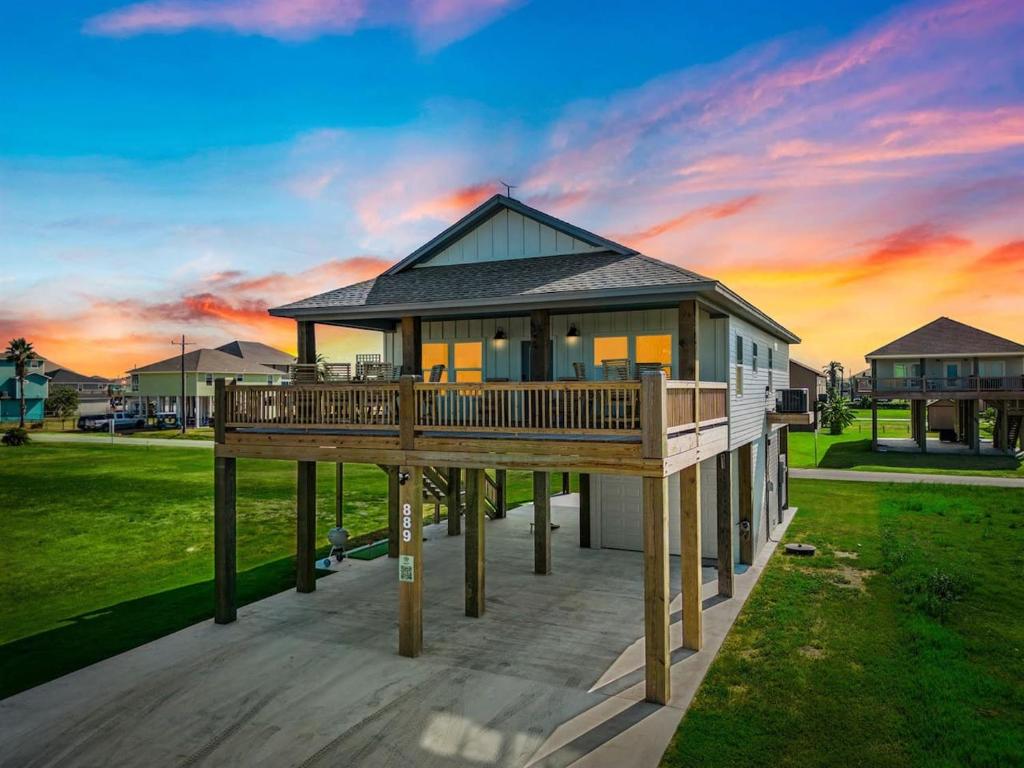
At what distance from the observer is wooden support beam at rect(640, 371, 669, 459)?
8969 mm

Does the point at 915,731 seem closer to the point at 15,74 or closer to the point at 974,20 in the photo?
the point at 974,20

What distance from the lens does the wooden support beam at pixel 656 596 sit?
9.01 meters

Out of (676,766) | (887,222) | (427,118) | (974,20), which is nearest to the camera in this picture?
(676,766)

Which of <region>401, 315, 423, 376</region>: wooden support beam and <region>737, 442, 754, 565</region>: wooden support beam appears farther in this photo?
<region>737, 442, 754, 565</region>: wooden support beam

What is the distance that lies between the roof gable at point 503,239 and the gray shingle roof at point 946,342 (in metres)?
36.6

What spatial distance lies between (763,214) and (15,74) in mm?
25191

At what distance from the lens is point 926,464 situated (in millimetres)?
34469

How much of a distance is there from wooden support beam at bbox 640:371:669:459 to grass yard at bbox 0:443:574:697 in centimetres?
979

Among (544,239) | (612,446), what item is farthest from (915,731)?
(544,239)

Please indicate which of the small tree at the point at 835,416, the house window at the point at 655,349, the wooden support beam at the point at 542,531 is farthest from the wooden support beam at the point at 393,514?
the small tree at the point at 835,416

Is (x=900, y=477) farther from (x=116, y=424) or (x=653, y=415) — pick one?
(x=116, y=424)

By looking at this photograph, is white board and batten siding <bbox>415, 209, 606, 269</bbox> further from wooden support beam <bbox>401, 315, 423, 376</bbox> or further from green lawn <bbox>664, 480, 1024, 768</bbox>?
green lawn <bbox>664, 480, 1024, 768</bbox>

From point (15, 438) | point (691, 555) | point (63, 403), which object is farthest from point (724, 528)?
point (63, 403)

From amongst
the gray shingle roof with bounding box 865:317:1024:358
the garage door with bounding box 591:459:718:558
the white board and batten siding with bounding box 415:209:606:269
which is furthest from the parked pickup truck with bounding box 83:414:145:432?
the gray shingle roof with bounding box 865:317:1024:358
